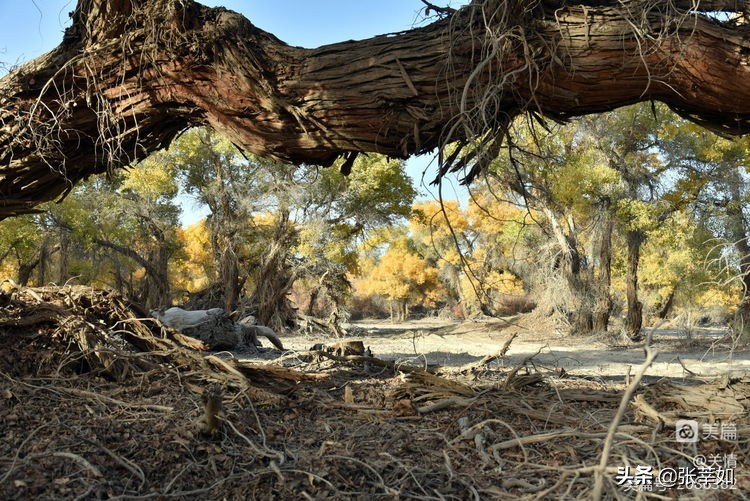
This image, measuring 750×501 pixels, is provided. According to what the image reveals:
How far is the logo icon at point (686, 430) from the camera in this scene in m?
2.84

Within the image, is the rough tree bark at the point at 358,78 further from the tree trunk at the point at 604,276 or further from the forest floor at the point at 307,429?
the tree trunk at the point at 604,276

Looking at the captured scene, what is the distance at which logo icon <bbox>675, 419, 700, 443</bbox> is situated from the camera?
2.84m

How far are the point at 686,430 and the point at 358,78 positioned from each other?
2.49 metres

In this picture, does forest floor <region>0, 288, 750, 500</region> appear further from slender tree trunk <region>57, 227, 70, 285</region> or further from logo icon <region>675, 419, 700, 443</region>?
slender tree trunk <region>57, 227, 70, 285</region>

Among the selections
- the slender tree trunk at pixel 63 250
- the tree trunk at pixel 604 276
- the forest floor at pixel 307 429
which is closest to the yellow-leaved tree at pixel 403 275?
the slender tree trunk at pixel 63 250

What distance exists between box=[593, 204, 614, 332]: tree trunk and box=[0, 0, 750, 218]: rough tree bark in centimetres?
1410

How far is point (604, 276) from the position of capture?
677 inches

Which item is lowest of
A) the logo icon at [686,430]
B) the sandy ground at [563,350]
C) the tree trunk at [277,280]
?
the sandy ground at [563,350]

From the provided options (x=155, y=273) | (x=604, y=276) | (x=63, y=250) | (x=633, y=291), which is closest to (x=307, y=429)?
(x=604, y=276)

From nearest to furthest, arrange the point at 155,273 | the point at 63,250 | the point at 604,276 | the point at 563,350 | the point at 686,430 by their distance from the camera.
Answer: the point at 686,430
the point at 563,350
the point at 604,276
the point at 63,250
the point at 155,273

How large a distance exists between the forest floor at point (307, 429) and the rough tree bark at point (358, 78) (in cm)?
132

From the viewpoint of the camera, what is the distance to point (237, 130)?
3.62m

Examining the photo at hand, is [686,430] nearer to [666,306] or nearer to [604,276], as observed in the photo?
[604,276]

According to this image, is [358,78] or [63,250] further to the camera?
[63,250]
